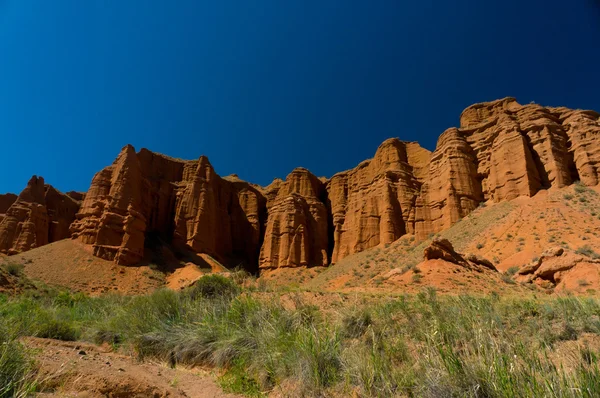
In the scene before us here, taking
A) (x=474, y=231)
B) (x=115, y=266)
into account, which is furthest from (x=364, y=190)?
(x=115, y=266)

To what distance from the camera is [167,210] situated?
56.2 meters

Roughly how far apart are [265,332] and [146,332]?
4.31 metres

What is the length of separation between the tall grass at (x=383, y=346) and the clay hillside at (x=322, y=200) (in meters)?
22.8

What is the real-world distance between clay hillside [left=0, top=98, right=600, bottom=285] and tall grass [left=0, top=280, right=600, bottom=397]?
22849 mm

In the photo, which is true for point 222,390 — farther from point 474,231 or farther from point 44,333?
point 474,231

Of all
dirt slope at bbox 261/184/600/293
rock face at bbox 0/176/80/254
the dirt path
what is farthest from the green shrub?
rock face at bbox 0/176/80/254

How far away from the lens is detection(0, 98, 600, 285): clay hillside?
37969mm

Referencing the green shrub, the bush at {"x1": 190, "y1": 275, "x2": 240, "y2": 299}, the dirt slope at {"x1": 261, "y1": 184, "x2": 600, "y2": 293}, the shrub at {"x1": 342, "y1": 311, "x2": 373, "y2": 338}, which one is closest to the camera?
the shrub at {"x1": 342, "y1": 311, "x2": 373, "y2": 338}

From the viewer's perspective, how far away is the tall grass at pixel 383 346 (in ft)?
11.5

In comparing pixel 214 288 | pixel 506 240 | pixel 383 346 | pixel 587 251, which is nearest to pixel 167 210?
pixel 214 288

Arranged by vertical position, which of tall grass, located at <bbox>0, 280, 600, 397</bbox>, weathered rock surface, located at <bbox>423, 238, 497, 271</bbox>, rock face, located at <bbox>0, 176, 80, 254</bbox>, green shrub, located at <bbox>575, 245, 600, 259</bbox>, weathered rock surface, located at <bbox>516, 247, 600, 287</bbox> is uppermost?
rock face, located at <bbox>0, 176, 80, 254</bbox>

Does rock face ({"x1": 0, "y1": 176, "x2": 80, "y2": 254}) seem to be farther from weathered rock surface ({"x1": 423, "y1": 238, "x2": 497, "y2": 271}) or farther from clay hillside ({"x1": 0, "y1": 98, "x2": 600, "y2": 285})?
weathered rock surface ({"x1": 423, "y1": 238, "x2": 497, "y2": 271})

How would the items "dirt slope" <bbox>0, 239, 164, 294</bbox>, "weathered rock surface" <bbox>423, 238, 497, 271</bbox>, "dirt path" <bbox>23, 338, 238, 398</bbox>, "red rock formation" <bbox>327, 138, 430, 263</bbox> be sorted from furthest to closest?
1. "red rock formation" <bbox>327, 138, 430, 263</bbox>
2. "dirt slope" <bbox>0, 239, 164, 294</bbox>
3. "weathered rock surface" <bbox>423, 238, 497, 271</bbox>
4. "dirt path" <bbox>23, 338, 238, 398</bbox>

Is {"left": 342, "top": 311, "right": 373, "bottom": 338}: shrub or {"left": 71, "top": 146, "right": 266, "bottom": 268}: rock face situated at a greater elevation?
{"left": 71, "top": 146, "right": 266, "bottom": 268}: rock face
